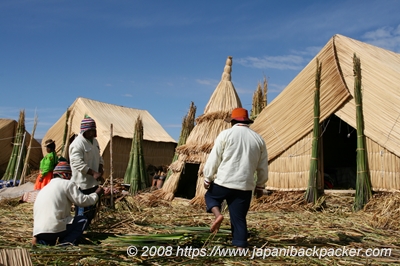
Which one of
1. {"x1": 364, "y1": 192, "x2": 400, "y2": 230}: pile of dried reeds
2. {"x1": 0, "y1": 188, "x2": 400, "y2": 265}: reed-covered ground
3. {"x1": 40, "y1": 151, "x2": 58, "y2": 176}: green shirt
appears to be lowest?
{"x1": 0, "y1": 188, "x2": 400, "y2": 265}: reed-covered ground

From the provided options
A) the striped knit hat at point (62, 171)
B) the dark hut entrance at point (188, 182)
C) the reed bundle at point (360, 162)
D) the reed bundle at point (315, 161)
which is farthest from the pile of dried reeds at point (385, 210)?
the dark hut entrance at point (188, 182)

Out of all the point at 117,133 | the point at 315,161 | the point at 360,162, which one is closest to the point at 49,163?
the point at 315,161

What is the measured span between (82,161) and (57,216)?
2.87ft

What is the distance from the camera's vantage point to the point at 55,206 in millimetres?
3951

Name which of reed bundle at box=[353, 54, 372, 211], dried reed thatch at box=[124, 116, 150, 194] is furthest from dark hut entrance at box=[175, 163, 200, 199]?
reed bundle at box=[353, 54, 372, 211]

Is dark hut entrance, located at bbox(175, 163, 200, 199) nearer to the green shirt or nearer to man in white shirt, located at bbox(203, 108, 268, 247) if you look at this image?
the green shirt

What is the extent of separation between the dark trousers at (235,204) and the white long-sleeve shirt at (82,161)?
1.39 meters

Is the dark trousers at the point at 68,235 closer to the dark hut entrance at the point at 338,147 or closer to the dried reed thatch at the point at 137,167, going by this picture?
the dried reed thatch at the point at 137,167

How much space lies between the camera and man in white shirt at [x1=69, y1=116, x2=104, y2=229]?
4.68m

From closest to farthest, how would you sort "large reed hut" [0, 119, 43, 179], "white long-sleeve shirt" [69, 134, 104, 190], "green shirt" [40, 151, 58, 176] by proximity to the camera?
"white long-sleeve shirt" [69, 134, 104, 190] → "green shirt" [40, 151, 58, 176] → "large reed hut" [0, 119, 43, 179]

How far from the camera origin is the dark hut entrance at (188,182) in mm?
10812

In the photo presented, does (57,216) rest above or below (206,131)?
below

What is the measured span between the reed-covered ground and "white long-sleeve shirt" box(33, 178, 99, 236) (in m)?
0.22

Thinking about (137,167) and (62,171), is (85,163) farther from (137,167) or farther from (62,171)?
(137,167)
